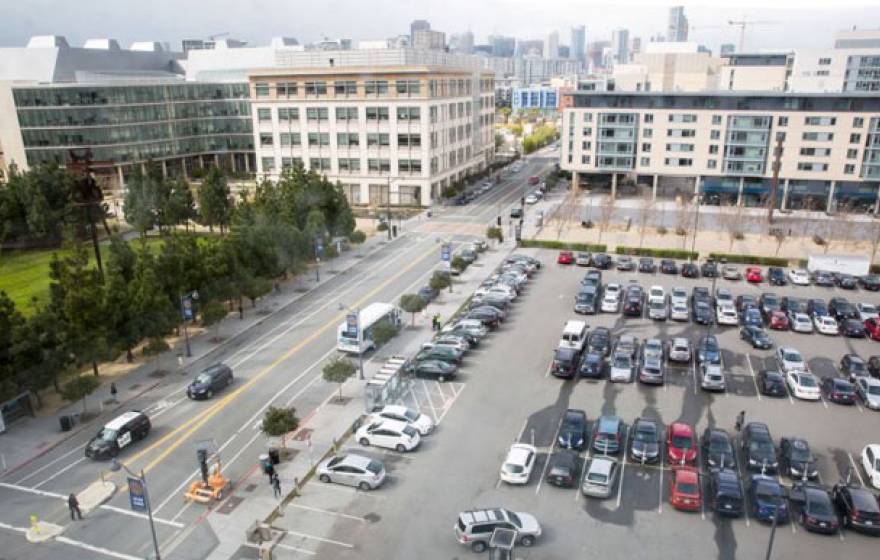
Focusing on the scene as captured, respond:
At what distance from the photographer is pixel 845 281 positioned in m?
57.7

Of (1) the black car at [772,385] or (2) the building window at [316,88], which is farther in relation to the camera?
(2) the building window at [316,88]

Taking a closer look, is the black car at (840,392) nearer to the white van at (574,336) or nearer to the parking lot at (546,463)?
the parking lot at (546,463)

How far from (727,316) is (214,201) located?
55.3 meters

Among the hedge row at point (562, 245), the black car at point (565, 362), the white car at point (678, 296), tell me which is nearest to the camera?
the black car at point (565, 362)

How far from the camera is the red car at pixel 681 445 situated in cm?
3041

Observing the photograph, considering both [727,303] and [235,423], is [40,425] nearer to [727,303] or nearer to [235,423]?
[235,423]

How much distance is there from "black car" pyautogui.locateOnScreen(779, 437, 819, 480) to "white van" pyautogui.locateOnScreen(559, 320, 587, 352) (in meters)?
14.5

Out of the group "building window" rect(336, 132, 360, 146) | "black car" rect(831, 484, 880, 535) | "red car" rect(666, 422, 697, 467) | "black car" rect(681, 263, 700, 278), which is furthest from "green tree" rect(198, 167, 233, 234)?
"black car" rect(831, 484, 880, 535)

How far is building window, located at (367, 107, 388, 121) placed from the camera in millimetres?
93312

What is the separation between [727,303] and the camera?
50250mm

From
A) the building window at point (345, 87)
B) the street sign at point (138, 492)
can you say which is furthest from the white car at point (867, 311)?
the building window at point (345, 87)

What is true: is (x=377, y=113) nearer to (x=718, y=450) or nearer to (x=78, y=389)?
(x=78, y=389)

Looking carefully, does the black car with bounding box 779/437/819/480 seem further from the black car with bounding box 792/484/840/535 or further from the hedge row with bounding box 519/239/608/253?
the hedge row with bounding box 519/239/608/253

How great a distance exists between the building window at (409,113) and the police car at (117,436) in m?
67.0
